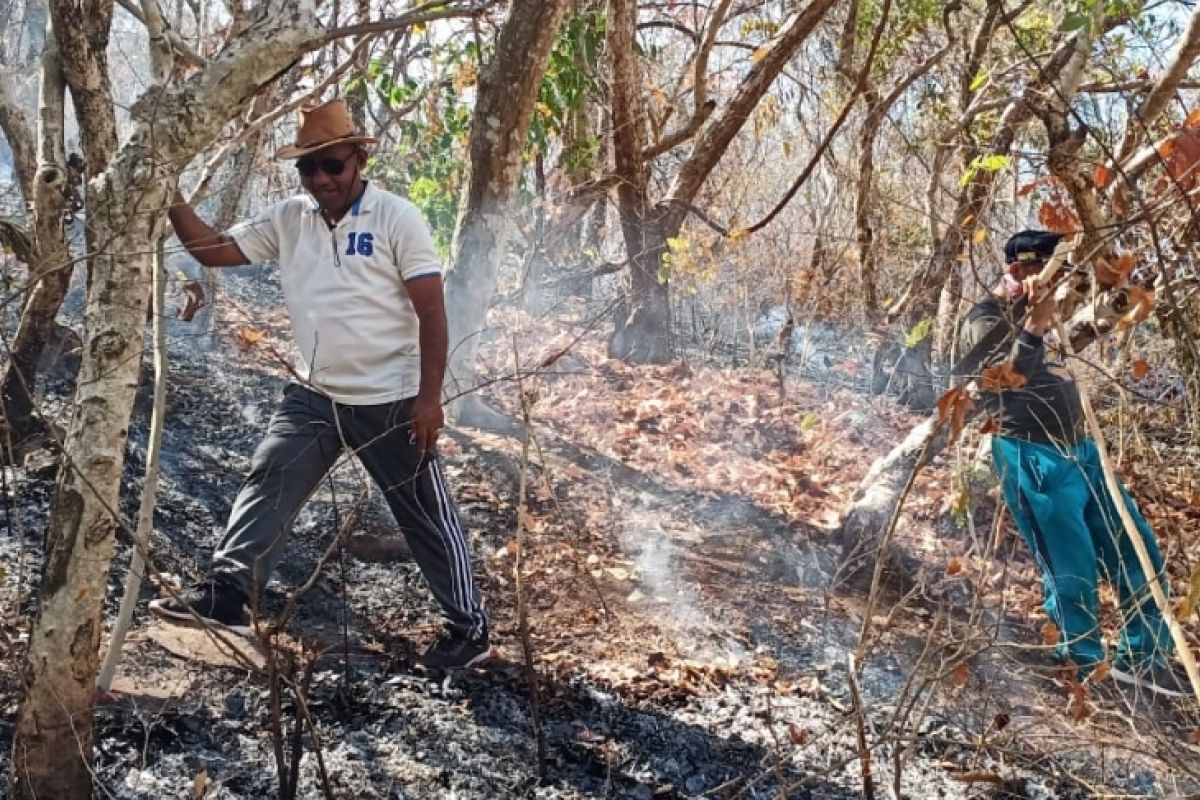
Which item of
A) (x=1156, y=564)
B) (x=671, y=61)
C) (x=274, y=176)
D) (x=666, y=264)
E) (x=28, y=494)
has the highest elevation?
(x=671, y=61)

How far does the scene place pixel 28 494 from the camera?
386cm

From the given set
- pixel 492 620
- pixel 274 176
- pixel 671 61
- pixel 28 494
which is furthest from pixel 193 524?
pixel 671 61

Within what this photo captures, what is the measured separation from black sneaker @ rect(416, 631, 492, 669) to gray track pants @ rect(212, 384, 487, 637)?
4 cm

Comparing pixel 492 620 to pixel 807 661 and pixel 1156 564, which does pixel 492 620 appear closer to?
pixel 807 661

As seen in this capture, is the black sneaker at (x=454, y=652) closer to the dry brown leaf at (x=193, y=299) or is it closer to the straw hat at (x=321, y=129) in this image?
the dry brown leaf at (x=193, y=299)

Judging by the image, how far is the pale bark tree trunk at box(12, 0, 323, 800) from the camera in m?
2.12

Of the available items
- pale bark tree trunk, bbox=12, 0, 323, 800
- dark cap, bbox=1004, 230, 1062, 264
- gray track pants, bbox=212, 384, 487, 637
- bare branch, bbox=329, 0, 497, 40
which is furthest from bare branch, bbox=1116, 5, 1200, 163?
pale bark tree trunk, bbox=12, 0, 323, 800

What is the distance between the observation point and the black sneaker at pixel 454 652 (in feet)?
10.5

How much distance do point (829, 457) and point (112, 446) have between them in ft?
15.9

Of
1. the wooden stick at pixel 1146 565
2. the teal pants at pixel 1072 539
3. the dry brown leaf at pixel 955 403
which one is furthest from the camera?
the teal pants at pixel 1072 539

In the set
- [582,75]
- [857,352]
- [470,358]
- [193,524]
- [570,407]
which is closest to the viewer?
[193,524]

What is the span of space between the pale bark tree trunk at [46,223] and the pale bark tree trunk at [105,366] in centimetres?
84

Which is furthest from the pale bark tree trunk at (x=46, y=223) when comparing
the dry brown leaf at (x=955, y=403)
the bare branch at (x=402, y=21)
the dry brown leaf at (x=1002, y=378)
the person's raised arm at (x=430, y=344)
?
the dry brown leaf at (x=1002, y=378)

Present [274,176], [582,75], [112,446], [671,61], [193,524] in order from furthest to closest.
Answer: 1. [671,61]
2. [274,176]
3. [582,75]
4. [193,524]
5. [112,446]
